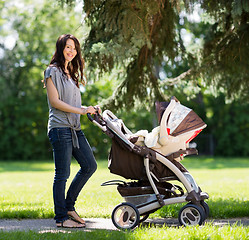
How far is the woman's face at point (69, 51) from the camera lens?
451cm

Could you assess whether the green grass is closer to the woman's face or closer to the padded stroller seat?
the padded stroller seat

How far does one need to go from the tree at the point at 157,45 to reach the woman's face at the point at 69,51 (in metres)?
1.02

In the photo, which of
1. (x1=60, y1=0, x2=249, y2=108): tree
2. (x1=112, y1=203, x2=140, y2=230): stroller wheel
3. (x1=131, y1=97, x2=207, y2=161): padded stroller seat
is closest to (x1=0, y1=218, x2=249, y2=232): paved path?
(x1=112, y1=203, x2=140, y2=230): stroller wheel

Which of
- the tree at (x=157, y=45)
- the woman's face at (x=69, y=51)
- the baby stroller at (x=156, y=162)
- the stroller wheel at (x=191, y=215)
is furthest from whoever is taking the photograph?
the tree at (x=157, y=45)

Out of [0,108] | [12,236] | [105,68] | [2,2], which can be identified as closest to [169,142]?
[12,236]

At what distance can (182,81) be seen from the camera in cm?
802

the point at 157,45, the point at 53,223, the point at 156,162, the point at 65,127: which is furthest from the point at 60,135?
the point at 157,45

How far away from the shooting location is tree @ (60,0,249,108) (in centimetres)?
541

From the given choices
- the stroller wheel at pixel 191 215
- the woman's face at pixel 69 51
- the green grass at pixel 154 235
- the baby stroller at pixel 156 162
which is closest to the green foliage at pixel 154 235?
the green grass at pixel 154 235

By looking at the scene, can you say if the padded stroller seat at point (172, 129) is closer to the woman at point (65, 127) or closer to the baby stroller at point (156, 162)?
the baby stroller at point (156, 162)

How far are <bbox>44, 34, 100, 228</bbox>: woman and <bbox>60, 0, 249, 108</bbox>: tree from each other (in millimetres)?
1057

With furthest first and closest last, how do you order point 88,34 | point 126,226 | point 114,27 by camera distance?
1. point 88,34
2. point 114,27
3. point 126,226

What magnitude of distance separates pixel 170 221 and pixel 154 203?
67 cm

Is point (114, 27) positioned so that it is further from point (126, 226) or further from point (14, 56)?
point (14, 56)
